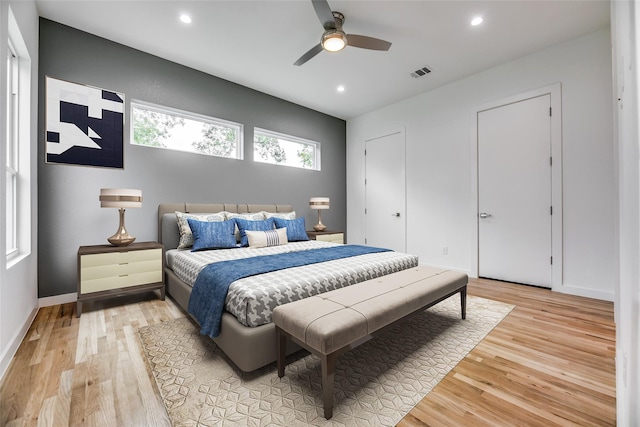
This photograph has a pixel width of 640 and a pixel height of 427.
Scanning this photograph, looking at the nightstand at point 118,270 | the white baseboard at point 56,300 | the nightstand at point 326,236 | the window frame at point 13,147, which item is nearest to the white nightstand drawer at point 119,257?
the nightstand at point 118,270

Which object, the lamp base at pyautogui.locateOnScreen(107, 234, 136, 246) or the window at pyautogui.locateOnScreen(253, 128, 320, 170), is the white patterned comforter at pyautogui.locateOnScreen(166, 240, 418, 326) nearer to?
the lamp base at pyautogui.locateOnScreen(107, 234, 136, 246)

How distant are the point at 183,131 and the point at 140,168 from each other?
79cm

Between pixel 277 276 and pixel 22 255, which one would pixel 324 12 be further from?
pixel 22 255

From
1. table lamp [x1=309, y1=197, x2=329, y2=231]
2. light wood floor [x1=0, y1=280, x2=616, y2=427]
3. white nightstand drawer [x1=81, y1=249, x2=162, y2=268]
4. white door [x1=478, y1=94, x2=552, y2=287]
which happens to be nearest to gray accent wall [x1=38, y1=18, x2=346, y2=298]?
table lamp [x1=309, y1=197, x2=329, y2=231]

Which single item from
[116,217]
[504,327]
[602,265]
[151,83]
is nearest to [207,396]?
[504,327]

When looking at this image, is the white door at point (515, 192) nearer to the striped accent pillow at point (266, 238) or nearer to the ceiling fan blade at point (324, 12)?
the ceiling fan blade at point (324, 12)

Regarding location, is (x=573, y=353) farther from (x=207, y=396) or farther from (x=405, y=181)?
(x=405, y=181)

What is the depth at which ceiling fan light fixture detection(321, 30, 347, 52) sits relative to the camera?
2373 millimetres

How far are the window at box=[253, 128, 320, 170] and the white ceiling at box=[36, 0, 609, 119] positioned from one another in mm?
924

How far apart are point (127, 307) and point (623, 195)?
371 cm

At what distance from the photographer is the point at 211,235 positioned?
10.4 feet

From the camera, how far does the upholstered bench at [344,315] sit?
1.32 meters

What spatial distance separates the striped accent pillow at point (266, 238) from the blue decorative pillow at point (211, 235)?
22 centimetres

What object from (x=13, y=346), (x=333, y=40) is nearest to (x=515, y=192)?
(x=333, y=40)
